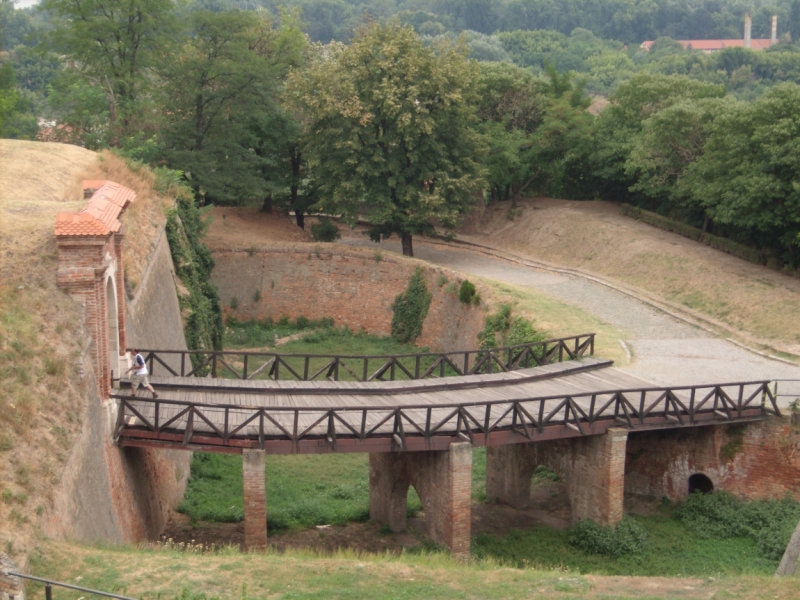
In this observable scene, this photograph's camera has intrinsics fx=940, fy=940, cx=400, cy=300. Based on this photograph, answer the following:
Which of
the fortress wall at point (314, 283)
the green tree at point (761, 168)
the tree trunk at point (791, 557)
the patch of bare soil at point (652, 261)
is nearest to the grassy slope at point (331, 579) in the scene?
the tree trunk at point (791, 557)

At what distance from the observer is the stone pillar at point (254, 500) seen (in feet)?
51.1

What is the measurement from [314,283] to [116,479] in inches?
845

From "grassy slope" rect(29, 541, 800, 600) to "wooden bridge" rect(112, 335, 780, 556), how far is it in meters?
2.27

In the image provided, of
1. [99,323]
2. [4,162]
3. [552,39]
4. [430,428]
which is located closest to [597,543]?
[430,428]

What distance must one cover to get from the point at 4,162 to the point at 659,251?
22552mm

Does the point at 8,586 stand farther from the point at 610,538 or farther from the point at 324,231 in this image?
the point at 324,231

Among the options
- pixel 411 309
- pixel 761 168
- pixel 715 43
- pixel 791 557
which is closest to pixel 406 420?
pixel 791 557

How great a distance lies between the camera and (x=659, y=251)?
34938mm

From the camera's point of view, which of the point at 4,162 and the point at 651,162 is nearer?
the point at 4,162

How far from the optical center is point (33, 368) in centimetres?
1408

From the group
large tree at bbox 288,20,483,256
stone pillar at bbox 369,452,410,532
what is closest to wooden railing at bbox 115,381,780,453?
stone pillar at bbox 369,452,410,532

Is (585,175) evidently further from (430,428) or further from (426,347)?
(430,428)

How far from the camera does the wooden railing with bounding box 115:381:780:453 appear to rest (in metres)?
15.8

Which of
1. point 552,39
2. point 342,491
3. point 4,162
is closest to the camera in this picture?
point 342,491
